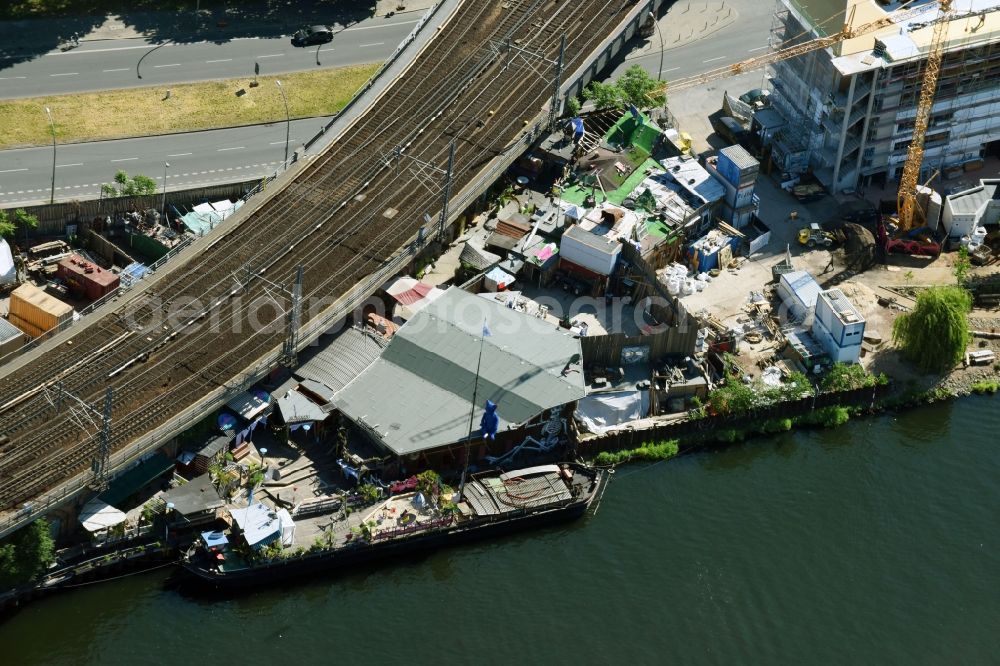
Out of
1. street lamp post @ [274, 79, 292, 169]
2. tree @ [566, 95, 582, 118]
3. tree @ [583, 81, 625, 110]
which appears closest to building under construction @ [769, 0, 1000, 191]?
tree @ [583, 81, 625, 110]

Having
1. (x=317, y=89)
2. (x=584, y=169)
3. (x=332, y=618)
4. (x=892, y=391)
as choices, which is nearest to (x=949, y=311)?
(x=892, y=391)

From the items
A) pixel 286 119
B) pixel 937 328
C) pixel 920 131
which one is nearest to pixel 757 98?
pixel 920 131

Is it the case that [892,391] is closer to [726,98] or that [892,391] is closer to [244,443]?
[726,98]

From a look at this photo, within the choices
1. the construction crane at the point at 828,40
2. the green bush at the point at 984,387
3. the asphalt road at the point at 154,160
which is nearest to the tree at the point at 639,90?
the construction crane at the point at 828,40

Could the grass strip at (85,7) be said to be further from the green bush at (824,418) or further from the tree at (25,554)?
the green bush at (824,418)

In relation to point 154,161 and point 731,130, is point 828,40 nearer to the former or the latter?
point 731,130

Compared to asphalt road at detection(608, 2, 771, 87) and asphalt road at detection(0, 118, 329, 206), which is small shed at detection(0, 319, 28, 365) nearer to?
asphalt road at detection(0, 118, 329, 206)
